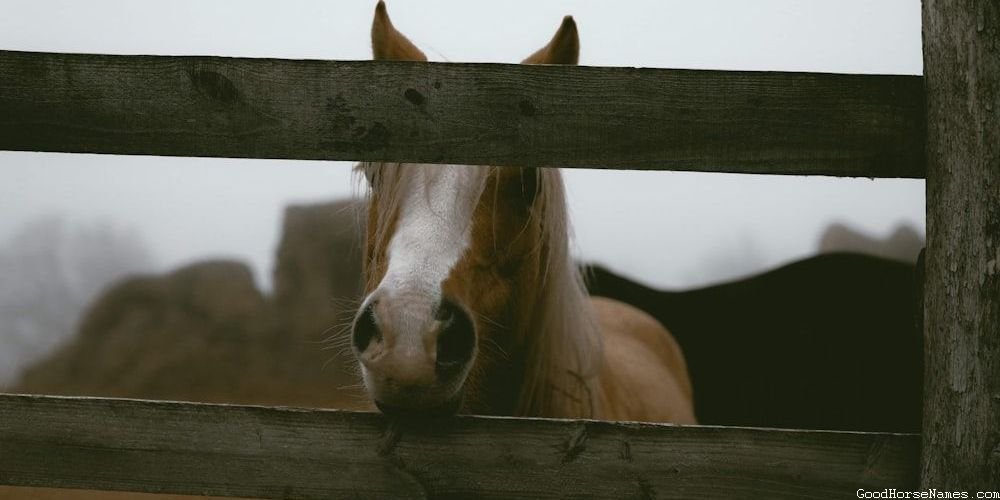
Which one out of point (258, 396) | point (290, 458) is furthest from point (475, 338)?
point (258, 396)

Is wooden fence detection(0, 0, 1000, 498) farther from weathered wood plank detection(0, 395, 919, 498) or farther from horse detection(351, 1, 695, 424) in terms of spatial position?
horse detection(351, 1, 695, 424)

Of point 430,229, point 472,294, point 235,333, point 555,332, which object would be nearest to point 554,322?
point 555,332

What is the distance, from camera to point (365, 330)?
1229 millimetres

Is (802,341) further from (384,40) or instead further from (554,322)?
(384,40)

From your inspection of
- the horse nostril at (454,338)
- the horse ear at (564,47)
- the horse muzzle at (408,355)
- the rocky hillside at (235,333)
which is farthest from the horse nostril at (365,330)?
the rocky hillside at (235,333)

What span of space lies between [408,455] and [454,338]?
21 centimetres

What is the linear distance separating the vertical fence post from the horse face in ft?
2.53

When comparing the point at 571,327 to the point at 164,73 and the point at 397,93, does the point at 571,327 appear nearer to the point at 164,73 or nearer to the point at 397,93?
the point at 397,93

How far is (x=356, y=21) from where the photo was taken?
3744 millimetres

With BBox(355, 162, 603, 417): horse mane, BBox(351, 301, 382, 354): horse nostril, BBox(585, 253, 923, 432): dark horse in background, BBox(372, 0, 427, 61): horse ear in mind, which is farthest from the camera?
BBox(585, 253, 923, 432): dark horse in background

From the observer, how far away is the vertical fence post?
1.10 m

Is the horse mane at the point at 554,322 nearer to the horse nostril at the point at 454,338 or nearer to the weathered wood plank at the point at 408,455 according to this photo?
the horse nostril at the point at 454,338

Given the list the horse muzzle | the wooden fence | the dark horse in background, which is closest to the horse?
the horse muzzle

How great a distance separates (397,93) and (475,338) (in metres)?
0.45
